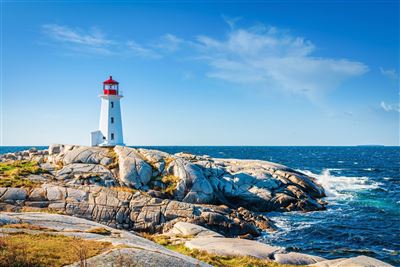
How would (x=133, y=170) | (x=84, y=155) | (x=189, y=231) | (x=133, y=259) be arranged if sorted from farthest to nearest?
1. (x=84, y=155)
2. (x=133, y=170)
3. (x=189, y=231)
4. (x=133, y=259)

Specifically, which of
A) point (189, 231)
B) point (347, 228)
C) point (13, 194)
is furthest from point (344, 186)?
point (13, 194)

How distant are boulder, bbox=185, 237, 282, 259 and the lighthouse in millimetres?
29832

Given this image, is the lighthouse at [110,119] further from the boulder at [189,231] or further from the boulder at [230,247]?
the boulder at [230,247]

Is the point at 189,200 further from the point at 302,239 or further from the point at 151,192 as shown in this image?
the point at 302,239

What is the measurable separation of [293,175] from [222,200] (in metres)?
15.2

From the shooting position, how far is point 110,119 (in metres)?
48.4

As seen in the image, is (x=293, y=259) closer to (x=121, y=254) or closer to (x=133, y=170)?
(x=121, y=254)

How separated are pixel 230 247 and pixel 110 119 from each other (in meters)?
33.3

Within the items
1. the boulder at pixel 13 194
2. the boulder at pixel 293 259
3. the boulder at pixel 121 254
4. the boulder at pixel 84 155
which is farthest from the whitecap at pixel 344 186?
the boulder at pixel 121 254

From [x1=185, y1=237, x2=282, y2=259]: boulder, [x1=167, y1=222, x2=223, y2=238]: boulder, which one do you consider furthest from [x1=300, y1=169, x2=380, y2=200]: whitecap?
[x1=185, y1=237, x2=282, y2=259]: boulder

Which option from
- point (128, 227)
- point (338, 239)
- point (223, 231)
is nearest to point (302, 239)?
point (338, 239)

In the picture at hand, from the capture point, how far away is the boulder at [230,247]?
754 inches

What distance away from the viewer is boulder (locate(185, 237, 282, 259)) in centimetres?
1914

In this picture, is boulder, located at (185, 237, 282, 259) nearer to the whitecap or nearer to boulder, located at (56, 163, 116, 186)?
boulder, located at (56, 163, 116, 186)
